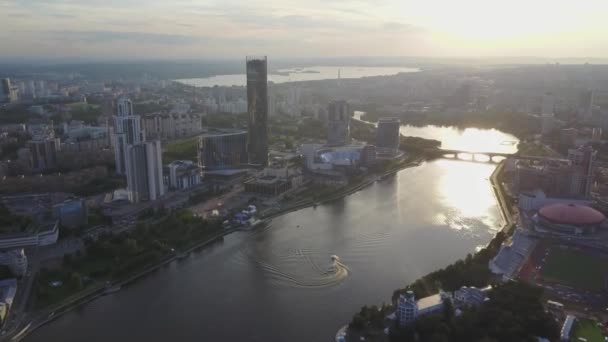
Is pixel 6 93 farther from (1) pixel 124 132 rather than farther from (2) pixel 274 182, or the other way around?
(2) pixel 274 182

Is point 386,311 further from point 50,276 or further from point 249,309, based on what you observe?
point 50,276

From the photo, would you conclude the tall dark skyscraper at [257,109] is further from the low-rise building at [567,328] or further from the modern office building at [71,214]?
the low-rise building at [567,328]

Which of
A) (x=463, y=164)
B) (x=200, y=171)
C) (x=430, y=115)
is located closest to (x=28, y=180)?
(x=200, y=171)

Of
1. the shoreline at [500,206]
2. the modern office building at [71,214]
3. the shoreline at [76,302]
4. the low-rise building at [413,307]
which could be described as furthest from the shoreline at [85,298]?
the low-rise building at [413,307]

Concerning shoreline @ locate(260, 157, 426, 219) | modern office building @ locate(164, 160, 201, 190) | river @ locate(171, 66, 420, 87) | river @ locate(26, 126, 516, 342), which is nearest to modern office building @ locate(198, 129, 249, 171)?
modern office building @ locate(164, 160, 201, 190)

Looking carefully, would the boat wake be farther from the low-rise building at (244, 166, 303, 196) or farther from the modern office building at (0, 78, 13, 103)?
the modern office building at (0, 78, 13, 103)

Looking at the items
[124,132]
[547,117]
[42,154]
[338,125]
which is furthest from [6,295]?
[547,117]
